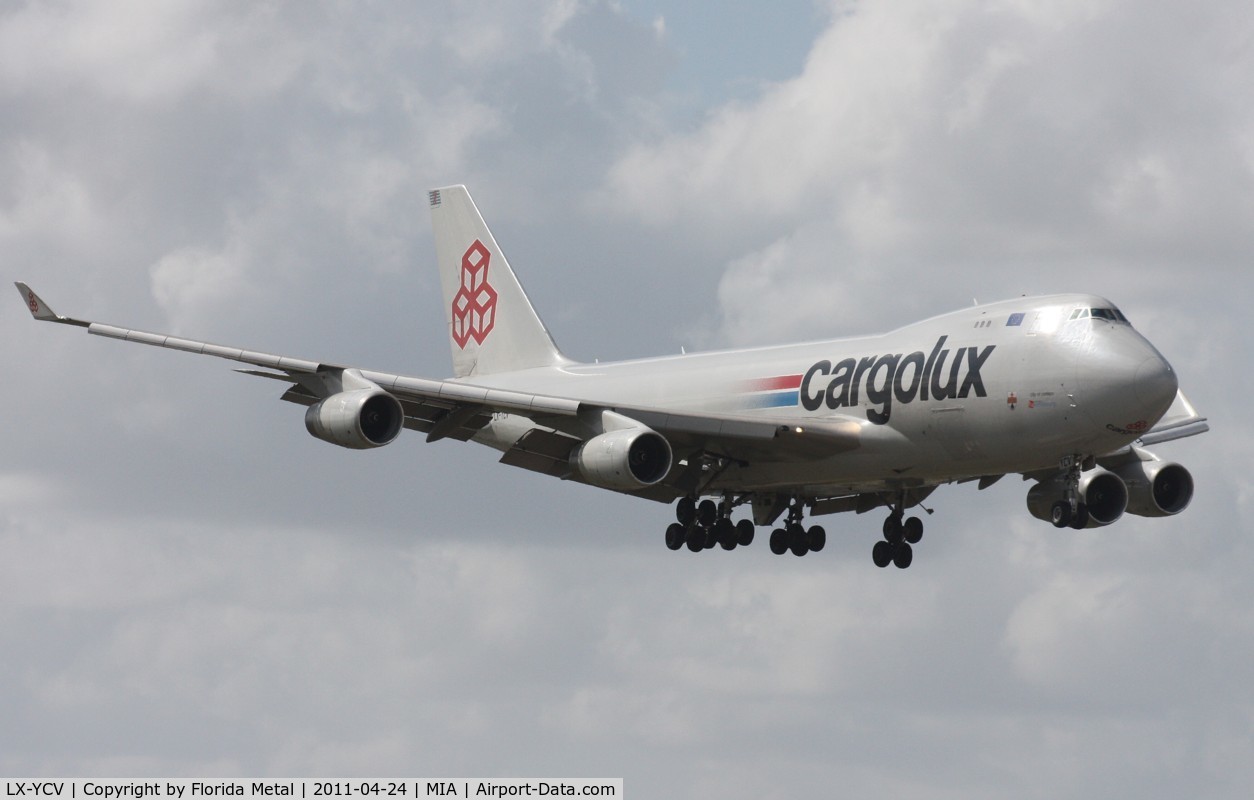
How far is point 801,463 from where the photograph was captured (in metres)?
54.3

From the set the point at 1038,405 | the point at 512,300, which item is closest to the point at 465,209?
the point at 512,300

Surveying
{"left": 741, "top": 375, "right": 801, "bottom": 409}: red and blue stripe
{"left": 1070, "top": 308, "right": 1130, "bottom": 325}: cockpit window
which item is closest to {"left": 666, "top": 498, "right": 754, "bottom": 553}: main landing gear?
{"left": 741, "top": 375, "right": 801, "bottom": 409}: red and blue stripe

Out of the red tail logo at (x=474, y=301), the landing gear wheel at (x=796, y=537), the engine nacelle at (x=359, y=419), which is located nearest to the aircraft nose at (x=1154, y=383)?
the landing gear wheel at (x=796, y=537)

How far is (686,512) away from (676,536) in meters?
0.79

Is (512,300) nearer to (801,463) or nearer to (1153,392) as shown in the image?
(801,463)

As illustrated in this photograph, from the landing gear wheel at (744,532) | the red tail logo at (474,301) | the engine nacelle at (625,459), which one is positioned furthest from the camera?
the red tail logo at (474,301)

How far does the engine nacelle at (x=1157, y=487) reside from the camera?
57438mm

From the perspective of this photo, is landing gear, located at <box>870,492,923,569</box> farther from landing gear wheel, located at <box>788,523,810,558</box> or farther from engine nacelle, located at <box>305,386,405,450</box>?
engine nacelle, located at <box>305,386,405,450</box>

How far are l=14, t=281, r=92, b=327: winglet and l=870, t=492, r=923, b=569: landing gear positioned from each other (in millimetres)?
24538

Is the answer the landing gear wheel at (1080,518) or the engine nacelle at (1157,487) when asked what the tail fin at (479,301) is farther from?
the landing gear wheel at (1080,518)

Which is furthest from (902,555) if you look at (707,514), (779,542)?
(707,514)

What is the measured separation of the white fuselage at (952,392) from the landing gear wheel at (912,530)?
265 cm

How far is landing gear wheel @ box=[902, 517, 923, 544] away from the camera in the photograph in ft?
194

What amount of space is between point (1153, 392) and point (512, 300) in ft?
90.4
